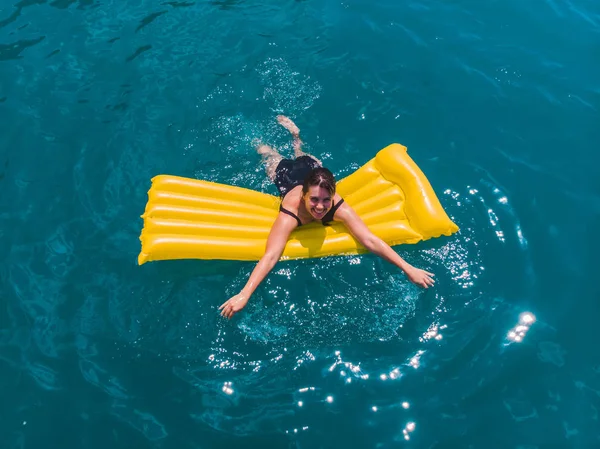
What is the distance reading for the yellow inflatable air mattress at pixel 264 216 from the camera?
14.9 ft

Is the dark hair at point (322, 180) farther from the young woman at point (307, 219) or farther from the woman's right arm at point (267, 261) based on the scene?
the woman's right arm at point (267, 261)

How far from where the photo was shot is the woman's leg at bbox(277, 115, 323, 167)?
222 inches

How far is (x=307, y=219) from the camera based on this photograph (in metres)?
4.72

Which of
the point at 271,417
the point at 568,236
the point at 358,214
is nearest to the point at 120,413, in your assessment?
the point at 271,417

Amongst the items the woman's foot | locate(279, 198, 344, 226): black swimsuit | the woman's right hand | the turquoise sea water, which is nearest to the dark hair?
locate(279, 198, 344, 226): black swimsuit

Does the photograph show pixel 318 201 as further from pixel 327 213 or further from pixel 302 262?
pixel 302 262

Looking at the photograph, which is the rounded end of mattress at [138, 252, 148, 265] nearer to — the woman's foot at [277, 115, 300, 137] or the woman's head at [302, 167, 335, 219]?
the woman's head at [302, 167, 335, 219]

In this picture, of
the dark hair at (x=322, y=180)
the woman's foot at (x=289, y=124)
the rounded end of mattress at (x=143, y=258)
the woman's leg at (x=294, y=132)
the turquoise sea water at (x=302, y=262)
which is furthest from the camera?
the woman's foot at (x=289, y=124)

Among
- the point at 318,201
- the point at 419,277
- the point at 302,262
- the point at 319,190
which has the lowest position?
the point at 302,262

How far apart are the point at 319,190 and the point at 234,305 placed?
1096 millimetres

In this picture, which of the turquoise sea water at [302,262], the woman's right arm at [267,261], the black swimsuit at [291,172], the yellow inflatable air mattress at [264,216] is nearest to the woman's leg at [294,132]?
the turquoise sea water at [302,262]

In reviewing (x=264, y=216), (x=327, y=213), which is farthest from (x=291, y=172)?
(x=327, y=213)

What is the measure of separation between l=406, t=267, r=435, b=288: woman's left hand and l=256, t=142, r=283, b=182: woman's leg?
178cm

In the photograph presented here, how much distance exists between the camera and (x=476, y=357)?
423cm
